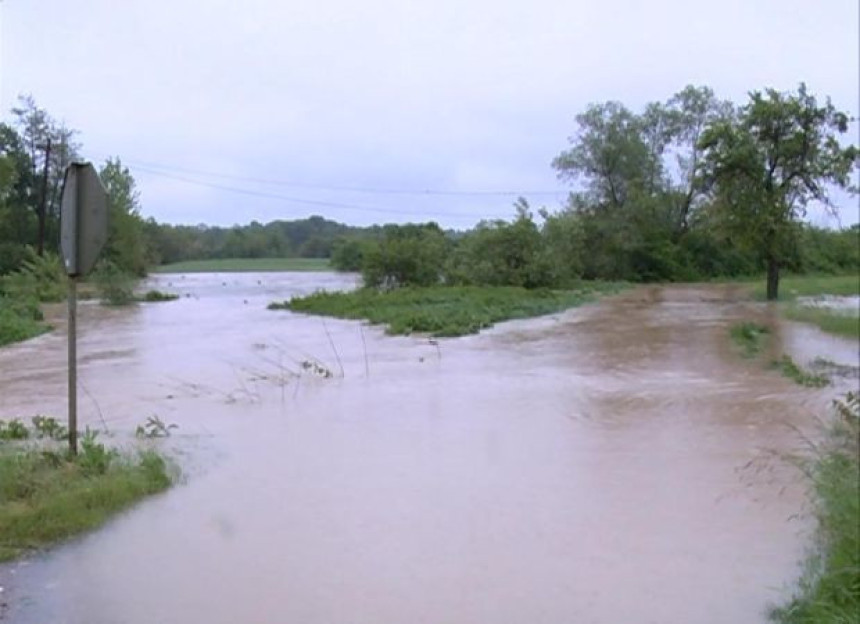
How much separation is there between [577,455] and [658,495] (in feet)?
4.86

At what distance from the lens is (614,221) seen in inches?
1345

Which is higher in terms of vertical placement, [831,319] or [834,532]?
[831,319]

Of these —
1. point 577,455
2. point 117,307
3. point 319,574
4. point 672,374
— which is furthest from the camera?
point 117,307

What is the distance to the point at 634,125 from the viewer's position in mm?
17344

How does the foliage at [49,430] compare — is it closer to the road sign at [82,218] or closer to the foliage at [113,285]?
the road sign at [82,218]

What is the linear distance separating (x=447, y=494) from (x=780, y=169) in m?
3.10

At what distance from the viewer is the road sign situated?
612 cm

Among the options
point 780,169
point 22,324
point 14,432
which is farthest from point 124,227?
point 780,169

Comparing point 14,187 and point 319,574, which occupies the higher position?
point 14,187

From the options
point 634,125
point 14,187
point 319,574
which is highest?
point 634,125

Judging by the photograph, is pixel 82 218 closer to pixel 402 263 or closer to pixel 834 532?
pixel 834 532

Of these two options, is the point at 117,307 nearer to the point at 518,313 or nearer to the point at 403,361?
the point at 518,313

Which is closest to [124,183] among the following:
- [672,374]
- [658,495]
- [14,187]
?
[14,187]

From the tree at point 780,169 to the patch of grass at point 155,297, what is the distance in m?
21.9
